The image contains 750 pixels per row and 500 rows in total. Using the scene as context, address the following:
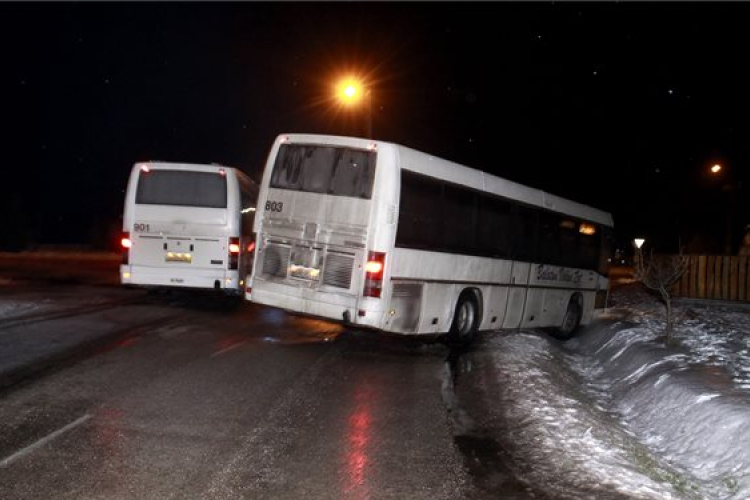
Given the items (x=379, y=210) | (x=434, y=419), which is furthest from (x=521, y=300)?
(x=434, y=419)

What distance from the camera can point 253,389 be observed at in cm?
835

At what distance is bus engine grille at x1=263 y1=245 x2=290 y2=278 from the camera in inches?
460

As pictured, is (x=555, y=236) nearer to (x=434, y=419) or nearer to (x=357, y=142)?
(x=357, y=142)

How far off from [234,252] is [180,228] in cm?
122

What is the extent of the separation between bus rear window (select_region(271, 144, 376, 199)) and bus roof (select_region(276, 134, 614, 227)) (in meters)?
0.14

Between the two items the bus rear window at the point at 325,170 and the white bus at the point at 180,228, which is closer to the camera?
the bus rear window at the point at 325,170

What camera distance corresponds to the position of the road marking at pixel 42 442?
5.55 m

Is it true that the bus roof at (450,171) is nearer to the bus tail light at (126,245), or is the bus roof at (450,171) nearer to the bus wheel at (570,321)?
the bus wheel at (570,321)

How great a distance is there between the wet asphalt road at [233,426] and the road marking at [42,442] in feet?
0.05

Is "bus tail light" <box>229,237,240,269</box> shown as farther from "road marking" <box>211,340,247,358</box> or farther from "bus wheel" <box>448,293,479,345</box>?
"bus wheel" <box>448,293,479,345</box>

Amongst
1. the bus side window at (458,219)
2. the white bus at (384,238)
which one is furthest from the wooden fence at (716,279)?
the bus side window at (458,219)

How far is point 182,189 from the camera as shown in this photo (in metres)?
15.2

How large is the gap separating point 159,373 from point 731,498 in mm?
6304

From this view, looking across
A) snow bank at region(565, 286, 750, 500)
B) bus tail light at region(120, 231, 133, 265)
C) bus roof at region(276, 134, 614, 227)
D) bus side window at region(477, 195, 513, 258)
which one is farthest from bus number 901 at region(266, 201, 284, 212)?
snow bank at region(565, 286, 750, 500)
